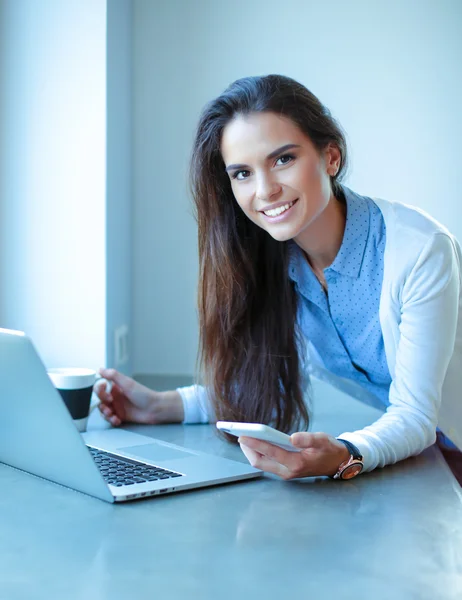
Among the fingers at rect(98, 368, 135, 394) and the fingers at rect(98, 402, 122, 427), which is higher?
the fingers at rect(98, 368, 135, 394)

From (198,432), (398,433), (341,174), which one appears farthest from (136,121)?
(398,433)

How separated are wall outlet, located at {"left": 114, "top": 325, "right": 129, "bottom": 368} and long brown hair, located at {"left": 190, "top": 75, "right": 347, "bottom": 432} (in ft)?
1.54

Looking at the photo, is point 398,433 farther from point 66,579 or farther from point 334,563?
point 66,579

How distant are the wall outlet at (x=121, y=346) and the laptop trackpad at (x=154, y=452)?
0.68 meters

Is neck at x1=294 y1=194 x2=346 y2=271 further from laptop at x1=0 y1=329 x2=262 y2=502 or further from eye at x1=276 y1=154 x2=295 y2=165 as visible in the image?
laptop at x1=0 y1=329 x2=262 y2=502

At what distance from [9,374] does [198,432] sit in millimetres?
517

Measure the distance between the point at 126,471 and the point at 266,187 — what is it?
506mm

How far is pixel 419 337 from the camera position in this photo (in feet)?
3.89

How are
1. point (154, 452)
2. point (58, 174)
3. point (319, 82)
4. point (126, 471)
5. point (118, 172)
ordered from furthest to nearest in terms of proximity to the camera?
1. point (319, 82)
2. point (118, 172)
3. point (58, 174)
4. point (154, 452)
5. point (126, 471)

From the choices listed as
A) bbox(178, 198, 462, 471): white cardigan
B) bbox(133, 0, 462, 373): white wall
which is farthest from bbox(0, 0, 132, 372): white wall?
bbox(178, 198, 462, 471): white cardigan

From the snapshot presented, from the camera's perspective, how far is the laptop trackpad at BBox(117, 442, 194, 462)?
3.73 feet

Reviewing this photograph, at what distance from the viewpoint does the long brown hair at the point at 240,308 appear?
4.61 ft

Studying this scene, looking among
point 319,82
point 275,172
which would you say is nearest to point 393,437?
point 275,172

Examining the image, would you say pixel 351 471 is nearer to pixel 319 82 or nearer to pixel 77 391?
pixel 77 391
